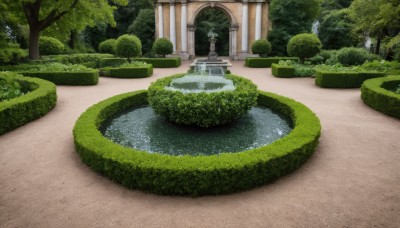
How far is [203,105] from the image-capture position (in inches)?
296

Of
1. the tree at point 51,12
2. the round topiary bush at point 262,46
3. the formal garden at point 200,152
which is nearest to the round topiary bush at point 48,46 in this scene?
the tree at point 51,12

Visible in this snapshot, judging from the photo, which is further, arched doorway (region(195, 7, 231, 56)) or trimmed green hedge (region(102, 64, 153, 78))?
arched doorway (region(195, 7, 231, 56))

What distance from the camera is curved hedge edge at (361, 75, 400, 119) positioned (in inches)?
358

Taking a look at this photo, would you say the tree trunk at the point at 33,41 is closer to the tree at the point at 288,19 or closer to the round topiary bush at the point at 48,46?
the round topiary bush at the point at 48,46

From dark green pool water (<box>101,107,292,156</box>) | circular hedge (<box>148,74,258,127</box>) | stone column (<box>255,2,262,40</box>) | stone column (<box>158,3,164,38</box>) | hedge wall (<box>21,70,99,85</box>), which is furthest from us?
stone column (<box>158,3,164,38</box>)

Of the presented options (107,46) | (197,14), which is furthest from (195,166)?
(107,46)

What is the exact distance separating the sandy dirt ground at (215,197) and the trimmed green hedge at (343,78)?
6.64 m

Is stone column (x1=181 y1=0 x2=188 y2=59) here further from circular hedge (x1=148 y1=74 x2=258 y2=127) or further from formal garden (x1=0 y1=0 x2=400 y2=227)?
circular hedge (x1=148 y1=74 x2=258 y2=127)

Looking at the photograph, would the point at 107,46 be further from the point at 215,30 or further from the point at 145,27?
the point at 215,30

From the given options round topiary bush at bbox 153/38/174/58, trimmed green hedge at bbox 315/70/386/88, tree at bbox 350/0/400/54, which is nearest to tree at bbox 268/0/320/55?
tree at bbox 350/0/400/54

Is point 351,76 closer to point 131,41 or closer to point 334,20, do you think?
point 131,41

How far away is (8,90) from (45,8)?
11.4 metres

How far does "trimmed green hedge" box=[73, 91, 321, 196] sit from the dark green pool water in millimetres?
1411

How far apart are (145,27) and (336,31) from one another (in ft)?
66.1
